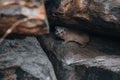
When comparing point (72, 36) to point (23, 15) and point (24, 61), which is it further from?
point (23, 15)

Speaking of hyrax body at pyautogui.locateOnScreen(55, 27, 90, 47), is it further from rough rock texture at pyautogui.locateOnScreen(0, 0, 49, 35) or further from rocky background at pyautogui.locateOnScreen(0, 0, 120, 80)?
rough rock texture at pyautogui.locateOnScreen(0, 0, 49, 35)

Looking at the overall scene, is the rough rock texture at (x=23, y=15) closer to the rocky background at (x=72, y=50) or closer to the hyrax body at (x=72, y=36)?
the rocky background at (x=72, y=50)

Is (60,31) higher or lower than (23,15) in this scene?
lower

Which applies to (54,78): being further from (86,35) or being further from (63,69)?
(86,35)

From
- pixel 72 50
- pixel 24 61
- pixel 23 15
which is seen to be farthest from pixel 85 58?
pixel 23 15

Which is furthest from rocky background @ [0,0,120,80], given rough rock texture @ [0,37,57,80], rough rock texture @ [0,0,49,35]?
rough rock texture @ [0,0,49,35]

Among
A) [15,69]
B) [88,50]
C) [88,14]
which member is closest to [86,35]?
[88,50]
